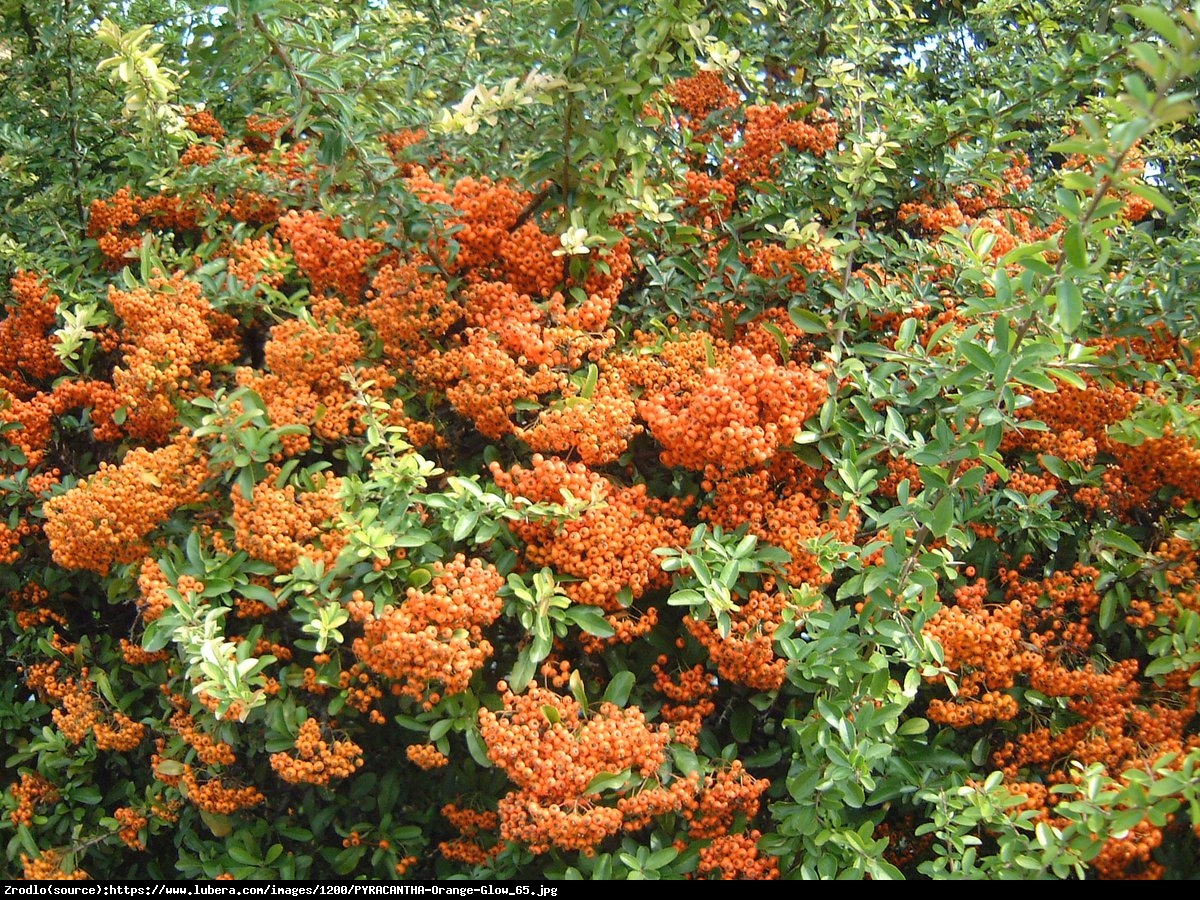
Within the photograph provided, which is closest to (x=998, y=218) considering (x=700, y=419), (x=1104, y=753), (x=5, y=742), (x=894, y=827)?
(x=700, y=419)

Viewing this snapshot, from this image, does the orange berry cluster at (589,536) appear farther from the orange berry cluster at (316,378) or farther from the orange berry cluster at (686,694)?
the orange berry cluster at (316,378)

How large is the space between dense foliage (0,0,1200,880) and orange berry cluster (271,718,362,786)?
0.04 ft

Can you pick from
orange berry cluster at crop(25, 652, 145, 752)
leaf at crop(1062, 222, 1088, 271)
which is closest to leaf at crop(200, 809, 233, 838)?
orange berry cluster at crop(25, 652, 145, 752)

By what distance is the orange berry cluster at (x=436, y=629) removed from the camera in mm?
2436

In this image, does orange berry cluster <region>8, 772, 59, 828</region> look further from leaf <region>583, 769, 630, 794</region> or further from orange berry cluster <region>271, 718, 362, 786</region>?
leaf <region>583, 769, 630, 794</region>

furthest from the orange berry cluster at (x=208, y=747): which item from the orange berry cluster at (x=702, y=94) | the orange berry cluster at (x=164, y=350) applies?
the orange berry cluster at (x=702, y=94)

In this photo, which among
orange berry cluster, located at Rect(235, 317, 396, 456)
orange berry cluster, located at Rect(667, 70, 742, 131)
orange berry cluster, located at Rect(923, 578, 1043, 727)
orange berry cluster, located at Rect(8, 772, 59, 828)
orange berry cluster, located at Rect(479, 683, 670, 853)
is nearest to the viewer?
orange berry cluster, located at Rect(479, 683, 670, 853)

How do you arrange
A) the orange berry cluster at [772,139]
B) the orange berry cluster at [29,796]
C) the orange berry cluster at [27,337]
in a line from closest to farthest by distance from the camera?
1. the orange berry cluster at [29,796]
2. the orange berry cluster at [772,139]
3. the orange berry cluster at [27,337]

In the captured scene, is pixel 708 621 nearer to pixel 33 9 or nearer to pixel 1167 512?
pixel 1167 512

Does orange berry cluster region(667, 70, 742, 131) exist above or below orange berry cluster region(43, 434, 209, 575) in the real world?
above

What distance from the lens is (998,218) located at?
11.0ft

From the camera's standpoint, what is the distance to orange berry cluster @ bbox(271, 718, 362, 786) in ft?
8.66

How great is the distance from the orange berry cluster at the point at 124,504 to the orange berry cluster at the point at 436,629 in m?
0.72

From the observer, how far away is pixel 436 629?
2.45 m
